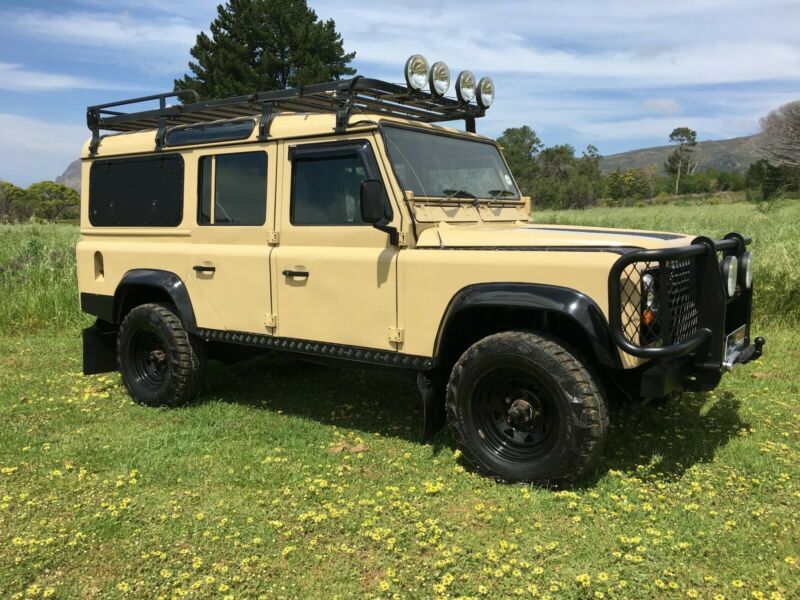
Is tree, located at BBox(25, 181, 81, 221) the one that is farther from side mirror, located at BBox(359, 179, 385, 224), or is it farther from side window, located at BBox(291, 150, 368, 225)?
side mirror, located at BBox(359, 179, 385, 224)

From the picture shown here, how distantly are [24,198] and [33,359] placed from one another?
5756cm

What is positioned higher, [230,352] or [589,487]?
[230,352]

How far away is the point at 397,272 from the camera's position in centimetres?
429

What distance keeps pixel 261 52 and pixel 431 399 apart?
87.7 feet

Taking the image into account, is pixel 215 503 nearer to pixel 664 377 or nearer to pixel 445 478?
pixel 445 478

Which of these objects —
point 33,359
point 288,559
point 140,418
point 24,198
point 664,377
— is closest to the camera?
point 288,559

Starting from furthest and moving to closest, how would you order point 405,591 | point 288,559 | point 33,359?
point 33,359 < point 288,559 < point 405,591

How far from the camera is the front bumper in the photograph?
3.43 meters

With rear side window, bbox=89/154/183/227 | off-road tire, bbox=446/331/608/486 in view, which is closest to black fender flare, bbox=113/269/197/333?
rear side window, bbox=89/154/183/227

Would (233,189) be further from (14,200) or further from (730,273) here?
Result: (14,200)

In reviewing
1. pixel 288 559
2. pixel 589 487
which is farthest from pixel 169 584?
pixel 589 487

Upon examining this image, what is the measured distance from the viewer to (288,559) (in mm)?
3334

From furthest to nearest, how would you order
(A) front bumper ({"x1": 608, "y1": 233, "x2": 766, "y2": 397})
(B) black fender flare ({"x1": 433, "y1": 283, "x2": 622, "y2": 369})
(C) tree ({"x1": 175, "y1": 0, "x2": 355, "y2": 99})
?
1. (C) tree ({"x1": 175, "y1": 0, "x2": 355, "y2": 99})
2. (B) black fender flare ({"x1": 433, "y1": 283, "x2": 622, "y2": 369})
3. (A) front bumper ({"x1": 608, "y1": 233, "x2": 766, "y2": 397})

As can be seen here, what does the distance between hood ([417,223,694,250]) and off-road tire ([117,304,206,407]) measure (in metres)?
2.47
